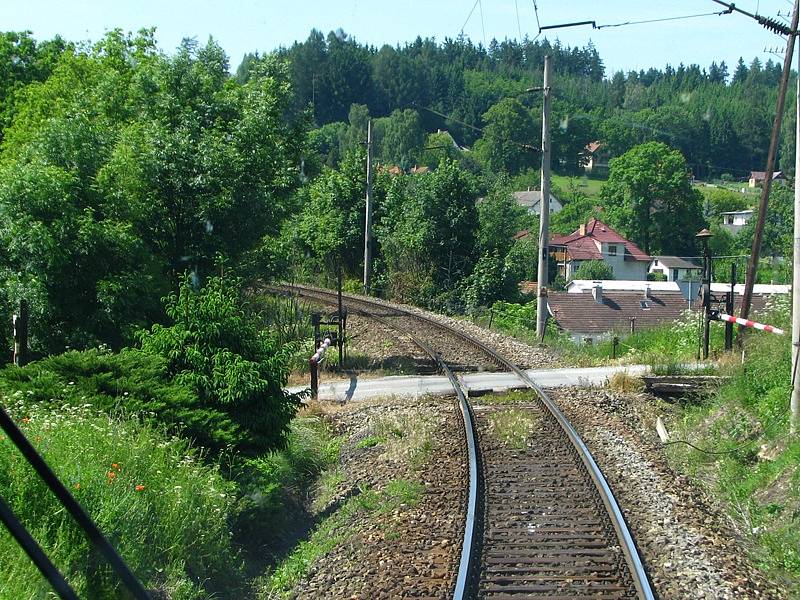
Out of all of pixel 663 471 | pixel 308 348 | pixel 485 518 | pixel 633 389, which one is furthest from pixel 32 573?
pixel 308 348

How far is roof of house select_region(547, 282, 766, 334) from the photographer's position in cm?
4512

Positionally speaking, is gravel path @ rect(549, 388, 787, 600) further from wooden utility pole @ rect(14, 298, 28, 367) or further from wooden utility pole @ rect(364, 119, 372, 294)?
wooden utility pole @ rect(364, 119, 372, 294)

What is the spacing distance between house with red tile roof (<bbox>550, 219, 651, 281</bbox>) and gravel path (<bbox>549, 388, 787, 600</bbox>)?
Answer: 6234 centimetres

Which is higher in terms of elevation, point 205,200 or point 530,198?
point 530,198

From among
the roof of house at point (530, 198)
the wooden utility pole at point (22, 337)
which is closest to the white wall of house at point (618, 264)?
the roof of house at point (530, 198)

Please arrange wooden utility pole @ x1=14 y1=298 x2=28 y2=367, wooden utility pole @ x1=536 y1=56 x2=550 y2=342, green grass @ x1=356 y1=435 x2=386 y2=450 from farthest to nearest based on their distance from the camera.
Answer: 1. wooden utility pole @ x1=536 y1=56 x2=550 y2=342
2. wooden utility pole @ x1=14 y1=298 x2=28 y2=367
3. green grass @ x1=356 y1=435 x2=386 y2=450

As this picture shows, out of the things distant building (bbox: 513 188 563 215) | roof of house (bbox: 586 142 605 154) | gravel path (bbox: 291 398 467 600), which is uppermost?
roof of house (bbox: 586 142 605 154)

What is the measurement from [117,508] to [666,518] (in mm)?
4852

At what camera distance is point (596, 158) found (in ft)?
378

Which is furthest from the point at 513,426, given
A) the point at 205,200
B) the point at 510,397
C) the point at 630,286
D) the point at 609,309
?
the point at 630,286

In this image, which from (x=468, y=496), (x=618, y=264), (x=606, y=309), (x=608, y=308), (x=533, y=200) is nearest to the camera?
(x=468, y=496)

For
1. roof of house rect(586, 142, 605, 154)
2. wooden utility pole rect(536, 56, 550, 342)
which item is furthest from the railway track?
roof of house rect(586, 142, 605, 154)

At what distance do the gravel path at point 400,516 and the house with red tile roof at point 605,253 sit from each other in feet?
206

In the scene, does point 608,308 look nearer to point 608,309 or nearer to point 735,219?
point 608,309
